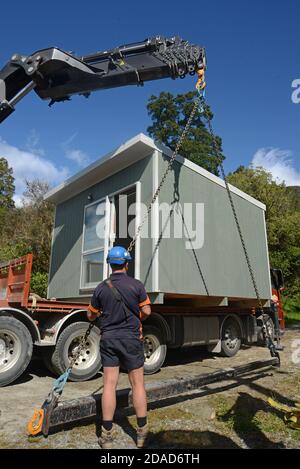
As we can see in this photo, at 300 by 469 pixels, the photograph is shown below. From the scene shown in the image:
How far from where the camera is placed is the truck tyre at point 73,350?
219 inches

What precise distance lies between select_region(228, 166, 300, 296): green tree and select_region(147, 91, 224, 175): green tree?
6.17 meters

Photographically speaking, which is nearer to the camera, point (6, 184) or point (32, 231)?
point (32, 231)

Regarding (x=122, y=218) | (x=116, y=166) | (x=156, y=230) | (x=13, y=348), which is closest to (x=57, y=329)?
(x=13, y=348)

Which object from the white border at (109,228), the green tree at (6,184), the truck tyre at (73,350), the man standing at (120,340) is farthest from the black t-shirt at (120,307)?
the green tree at (6,184)

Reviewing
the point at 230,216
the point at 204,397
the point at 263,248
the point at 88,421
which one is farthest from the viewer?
the point at 263,248

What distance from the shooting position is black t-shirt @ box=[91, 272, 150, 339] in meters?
3.29

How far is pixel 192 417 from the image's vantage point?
13.0 ft

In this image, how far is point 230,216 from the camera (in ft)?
27.5

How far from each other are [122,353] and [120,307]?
43 centimetres

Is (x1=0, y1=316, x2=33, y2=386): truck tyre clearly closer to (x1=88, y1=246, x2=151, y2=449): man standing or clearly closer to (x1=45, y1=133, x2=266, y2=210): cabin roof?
(x1=88, y1=246, x2=151, y2=449): man standing

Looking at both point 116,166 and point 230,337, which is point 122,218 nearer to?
point 116,166
